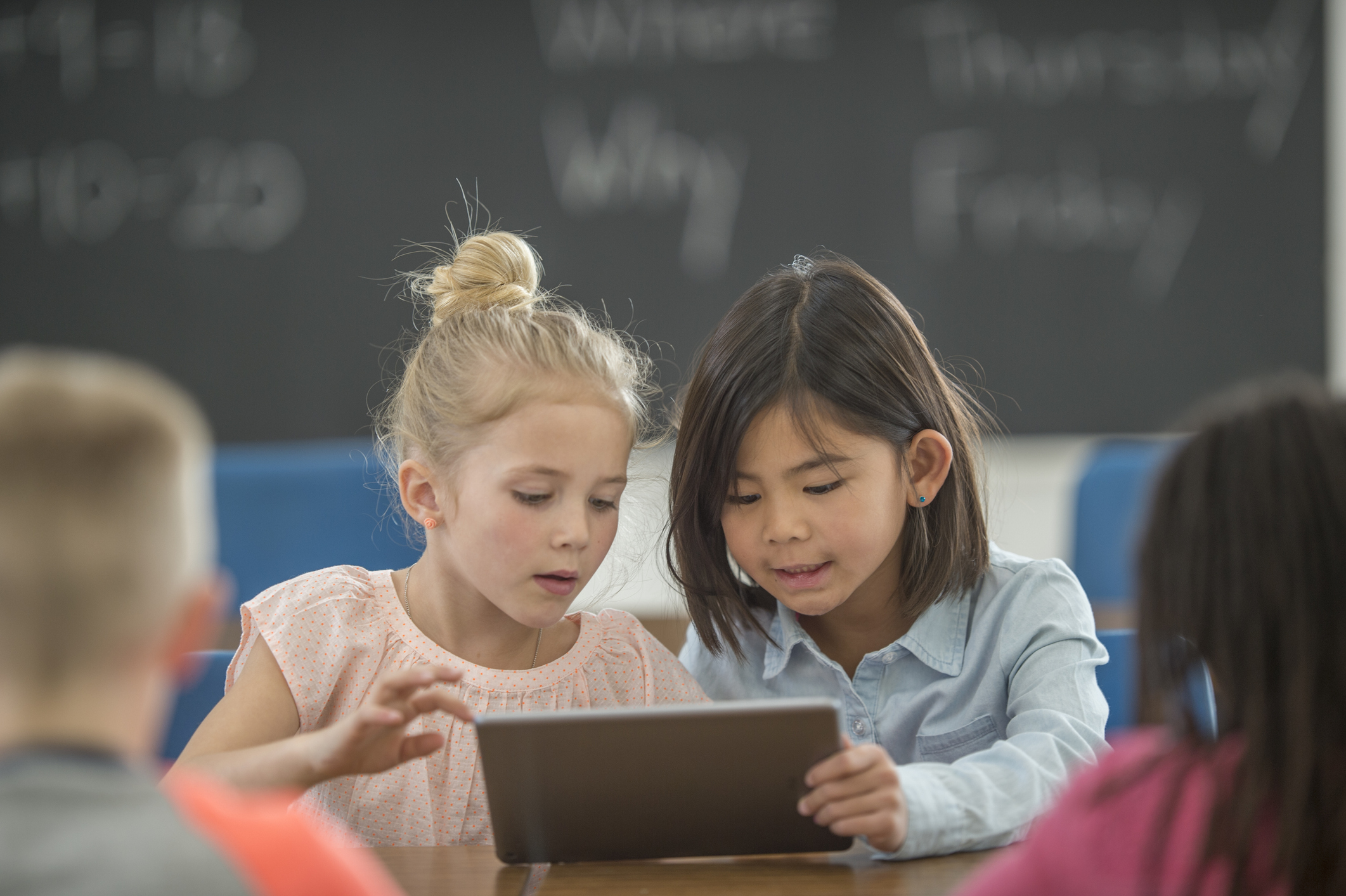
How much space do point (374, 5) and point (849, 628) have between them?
2296 mm

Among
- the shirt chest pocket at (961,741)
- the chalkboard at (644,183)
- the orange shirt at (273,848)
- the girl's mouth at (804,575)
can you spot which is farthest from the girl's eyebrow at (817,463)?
the chalkboard at (644,183)

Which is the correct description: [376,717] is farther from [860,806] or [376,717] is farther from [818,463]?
[818,463]

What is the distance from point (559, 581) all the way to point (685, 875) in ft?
1.61

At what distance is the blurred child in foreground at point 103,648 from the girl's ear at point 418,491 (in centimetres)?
88

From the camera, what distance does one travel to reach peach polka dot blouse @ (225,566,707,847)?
1.37m

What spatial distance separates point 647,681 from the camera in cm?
148

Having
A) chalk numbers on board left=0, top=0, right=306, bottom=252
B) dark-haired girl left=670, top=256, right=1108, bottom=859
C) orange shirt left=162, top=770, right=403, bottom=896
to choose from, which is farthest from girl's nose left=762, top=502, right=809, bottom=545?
chalk numbers on board left=0, top=0, right=306, bottom=252

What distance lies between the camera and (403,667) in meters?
1.44

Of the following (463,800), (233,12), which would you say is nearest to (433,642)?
(463,800)

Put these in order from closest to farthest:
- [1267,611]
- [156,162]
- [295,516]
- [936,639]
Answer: [1267,611] < [936,639] < [295,516] < [156,162]

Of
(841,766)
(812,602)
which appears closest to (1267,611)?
(841,766)

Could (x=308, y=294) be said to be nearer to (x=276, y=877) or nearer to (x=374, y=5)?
(x=374, y=5)

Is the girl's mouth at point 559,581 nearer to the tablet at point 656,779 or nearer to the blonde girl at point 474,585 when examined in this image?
the blonde girl at point 474,585

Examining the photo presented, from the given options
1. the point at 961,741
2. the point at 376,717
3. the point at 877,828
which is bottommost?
the point at 961,741
